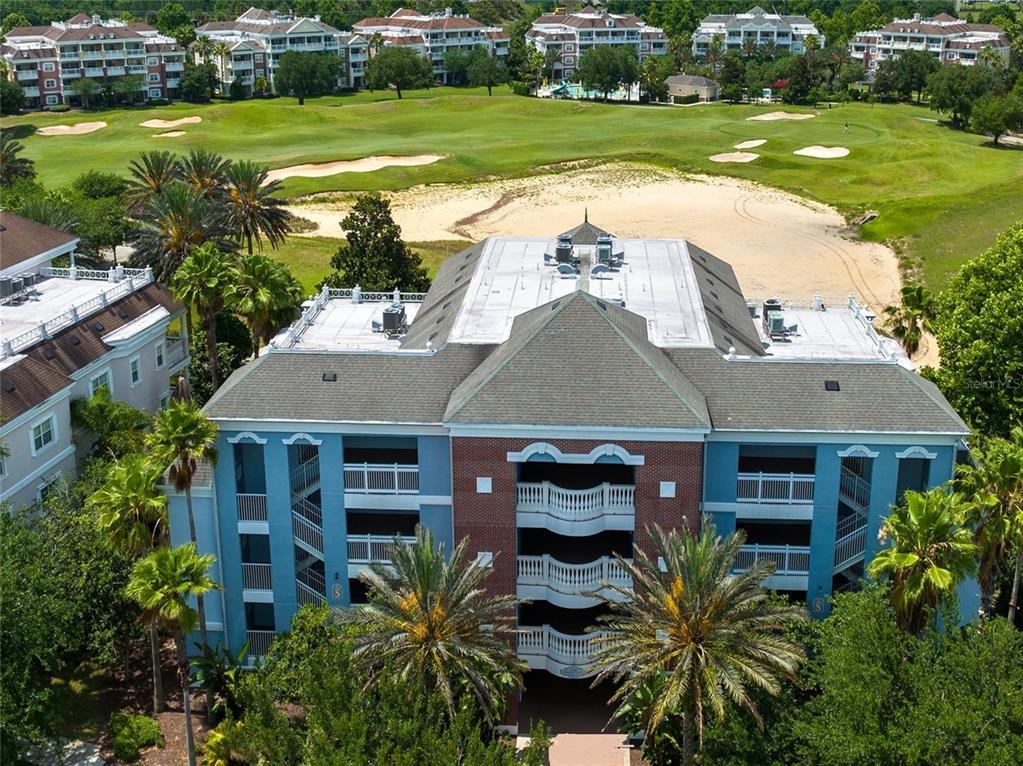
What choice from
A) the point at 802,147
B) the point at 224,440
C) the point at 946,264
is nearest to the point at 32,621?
the point at 224,440

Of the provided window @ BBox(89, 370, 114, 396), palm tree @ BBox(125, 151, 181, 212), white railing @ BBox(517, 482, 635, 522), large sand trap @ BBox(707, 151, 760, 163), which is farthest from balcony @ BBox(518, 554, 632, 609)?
large sand trap @ BBox(707, 151, 760, 163)

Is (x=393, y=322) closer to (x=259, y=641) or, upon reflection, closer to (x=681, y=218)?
(x=259, y=641)

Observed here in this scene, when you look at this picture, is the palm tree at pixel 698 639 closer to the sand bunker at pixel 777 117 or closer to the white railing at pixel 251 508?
the white railing at pixel 251 508

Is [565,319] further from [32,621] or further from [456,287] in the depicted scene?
[32,621]

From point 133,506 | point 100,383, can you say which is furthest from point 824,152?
point 133,506

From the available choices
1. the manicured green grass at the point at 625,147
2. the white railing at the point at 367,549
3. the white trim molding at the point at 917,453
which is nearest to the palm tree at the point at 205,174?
the white railing at the point at 367,549

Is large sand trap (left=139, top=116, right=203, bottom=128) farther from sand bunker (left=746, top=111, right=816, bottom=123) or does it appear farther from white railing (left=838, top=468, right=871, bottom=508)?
white railing (left=838, top=468, right=871, bottom=508)
